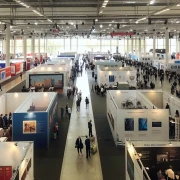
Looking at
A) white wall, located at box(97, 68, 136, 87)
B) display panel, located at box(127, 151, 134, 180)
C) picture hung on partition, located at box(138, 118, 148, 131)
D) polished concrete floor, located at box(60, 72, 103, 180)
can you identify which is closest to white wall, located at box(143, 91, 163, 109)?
polished concrete floor, located at box(60, 72, 103, 180)

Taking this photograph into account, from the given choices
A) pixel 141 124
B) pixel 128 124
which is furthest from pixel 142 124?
pixel 128 124

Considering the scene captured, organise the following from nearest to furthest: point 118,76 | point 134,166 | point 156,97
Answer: point 134,166 < point 156,97 < point 118,76

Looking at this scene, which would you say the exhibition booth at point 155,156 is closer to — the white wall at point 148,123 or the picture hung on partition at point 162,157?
the picture hung on partition at point 162,157

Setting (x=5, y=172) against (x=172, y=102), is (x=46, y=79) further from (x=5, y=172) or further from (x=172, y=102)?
(x=5, y=172)

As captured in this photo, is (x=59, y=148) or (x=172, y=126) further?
(x=172, y=126)

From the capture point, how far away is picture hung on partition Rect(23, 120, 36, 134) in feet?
46.6

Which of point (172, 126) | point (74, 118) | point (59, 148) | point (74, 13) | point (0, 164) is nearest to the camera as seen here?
point (0, 164)

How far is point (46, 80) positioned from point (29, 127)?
14.7 meters

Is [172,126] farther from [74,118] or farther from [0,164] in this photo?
[0,164]

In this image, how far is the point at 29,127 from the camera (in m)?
14.3

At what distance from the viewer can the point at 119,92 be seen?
788 inches

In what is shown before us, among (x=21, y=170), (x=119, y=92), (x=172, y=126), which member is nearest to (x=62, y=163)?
(x=21, y=170)

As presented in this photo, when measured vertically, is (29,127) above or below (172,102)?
below

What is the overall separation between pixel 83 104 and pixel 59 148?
10.1m
